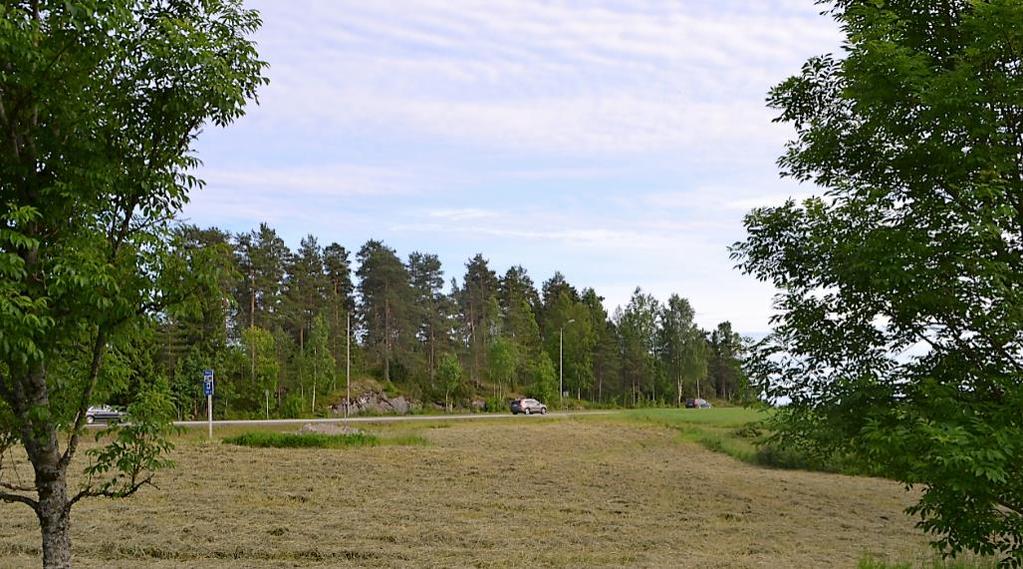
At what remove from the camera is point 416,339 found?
198ft

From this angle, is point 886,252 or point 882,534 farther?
point 882,534

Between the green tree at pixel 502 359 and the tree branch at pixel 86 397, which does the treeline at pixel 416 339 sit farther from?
the tree branch at pixel 86 397

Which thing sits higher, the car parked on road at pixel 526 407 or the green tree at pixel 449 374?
the green tree at pixel 449 374

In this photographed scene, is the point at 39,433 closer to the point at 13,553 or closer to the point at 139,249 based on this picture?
the point at 139,249

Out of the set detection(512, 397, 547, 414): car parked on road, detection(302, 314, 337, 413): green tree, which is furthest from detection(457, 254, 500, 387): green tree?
detection(302, 314, 337, 413): green tree

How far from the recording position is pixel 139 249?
488 cm

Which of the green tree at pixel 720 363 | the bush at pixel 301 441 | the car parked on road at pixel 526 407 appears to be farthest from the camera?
the green tree at pixel 720 363

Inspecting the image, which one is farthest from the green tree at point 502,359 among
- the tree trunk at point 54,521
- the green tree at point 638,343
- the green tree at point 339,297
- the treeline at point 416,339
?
the tree trunk at point 54,521

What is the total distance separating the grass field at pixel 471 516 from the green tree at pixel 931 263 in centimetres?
292

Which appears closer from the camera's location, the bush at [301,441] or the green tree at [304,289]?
the bush at [301,441]

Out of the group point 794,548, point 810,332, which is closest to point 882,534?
point 794,548

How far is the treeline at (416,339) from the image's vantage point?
142 ft

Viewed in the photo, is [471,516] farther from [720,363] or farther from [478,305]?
[720,363]

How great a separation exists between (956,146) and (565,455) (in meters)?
16.9
